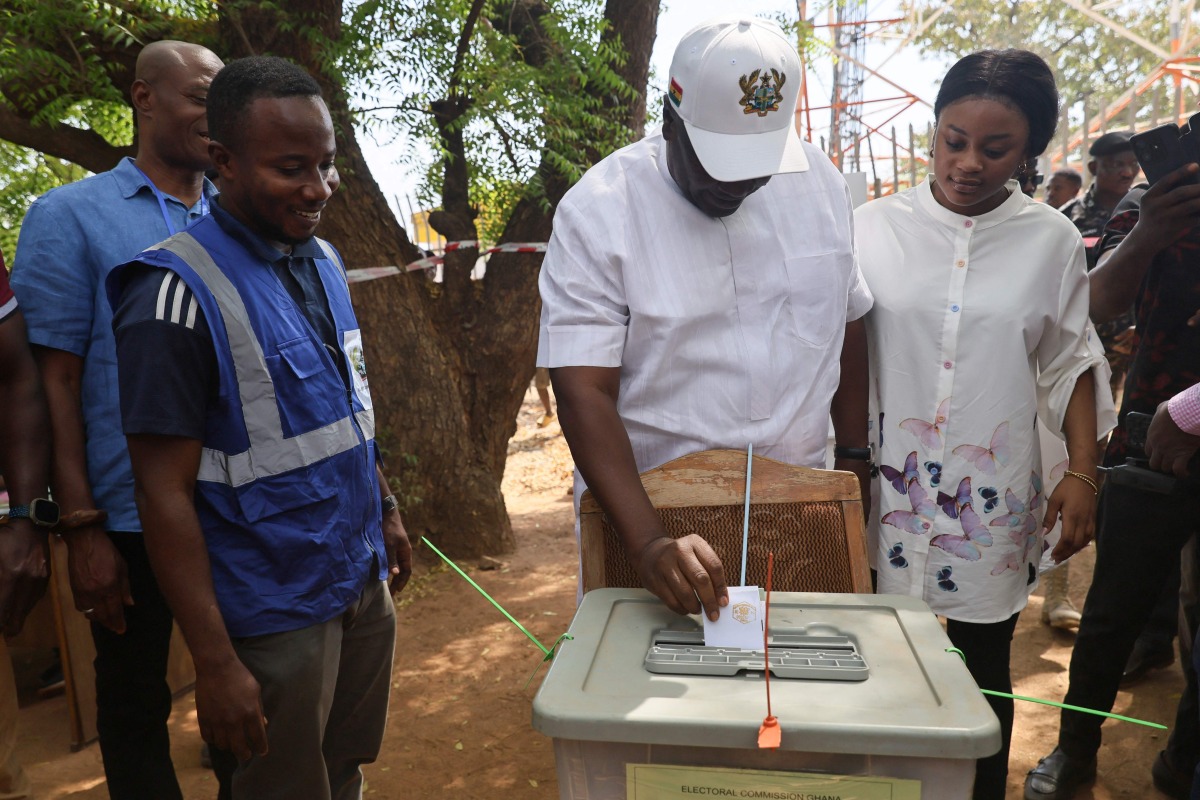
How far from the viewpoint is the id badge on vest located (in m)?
1.82

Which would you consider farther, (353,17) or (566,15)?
(566,15)

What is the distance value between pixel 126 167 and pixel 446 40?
10.7 ft

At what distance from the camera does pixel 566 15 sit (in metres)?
5.16

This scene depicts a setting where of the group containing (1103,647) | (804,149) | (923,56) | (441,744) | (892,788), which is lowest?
(441,744)

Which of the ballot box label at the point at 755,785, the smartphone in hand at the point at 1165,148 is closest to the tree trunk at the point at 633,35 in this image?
the smartphone in hand at the point at 1165,148

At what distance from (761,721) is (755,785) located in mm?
99

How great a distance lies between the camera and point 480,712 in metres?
3.54

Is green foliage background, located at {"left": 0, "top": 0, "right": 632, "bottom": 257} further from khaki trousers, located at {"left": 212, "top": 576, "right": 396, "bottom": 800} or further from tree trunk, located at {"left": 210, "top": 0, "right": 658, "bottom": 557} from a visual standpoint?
khaki trousers, located at {"left": 212, "top": 576, "right": 396, "bottom": 800}

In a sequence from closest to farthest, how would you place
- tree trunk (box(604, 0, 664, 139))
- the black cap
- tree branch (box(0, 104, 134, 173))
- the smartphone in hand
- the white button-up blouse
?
the white button-up blouse < the smartphone in hand < tree branch (box(0, 104, 134, 173)) < the black cap < tree trunk (box(604, 0, 664, 139))

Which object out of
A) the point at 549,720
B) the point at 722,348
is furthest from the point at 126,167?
the point at 549,720

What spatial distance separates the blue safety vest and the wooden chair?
48 centimetres

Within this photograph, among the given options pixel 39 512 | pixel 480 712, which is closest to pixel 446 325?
pixel 480 712

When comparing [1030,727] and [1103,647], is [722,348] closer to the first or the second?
[1103,647]

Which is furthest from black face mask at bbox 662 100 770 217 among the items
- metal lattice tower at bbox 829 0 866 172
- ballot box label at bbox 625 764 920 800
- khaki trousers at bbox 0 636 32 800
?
metal lattice tower at bbox 829 0 866 172
